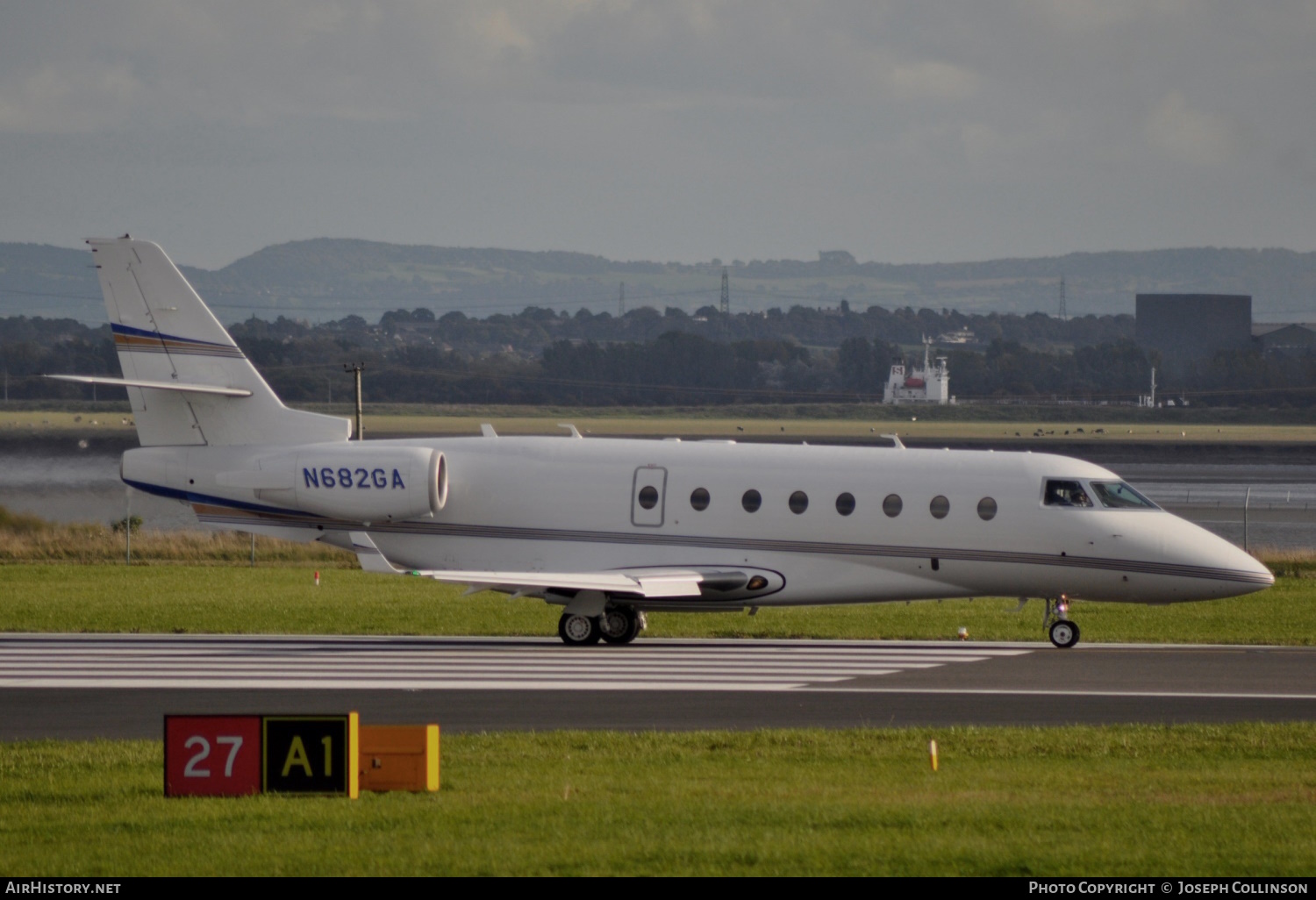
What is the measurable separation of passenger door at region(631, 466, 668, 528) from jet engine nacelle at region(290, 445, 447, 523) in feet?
10.2

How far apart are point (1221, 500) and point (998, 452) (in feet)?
153

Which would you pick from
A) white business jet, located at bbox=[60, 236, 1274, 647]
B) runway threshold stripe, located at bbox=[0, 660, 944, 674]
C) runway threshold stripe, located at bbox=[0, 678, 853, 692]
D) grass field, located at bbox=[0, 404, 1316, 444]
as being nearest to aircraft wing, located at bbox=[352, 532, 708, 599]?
white business jet, located at bbox=[60, 236, 1274, 647]

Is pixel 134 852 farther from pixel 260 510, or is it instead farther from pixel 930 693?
pixel 260 510

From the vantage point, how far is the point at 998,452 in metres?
26.8

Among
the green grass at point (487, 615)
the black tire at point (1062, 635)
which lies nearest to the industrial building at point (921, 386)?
the green grass at point (487, 615)

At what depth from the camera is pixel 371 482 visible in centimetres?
2639

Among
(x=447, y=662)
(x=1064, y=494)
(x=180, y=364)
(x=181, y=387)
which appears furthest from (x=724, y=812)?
(x=180, y=364)

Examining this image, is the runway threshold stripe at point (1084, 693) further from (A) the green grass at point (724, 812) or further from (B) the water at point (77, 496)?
(B) the water at point (77, 496)

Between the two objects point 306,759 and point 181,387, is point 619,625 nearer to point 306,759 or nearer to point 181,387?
point 181,387

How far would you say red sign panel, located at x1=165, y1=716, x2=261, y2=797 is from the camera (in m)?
12.7

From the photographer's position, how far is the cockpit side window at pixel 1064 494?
25.1 m

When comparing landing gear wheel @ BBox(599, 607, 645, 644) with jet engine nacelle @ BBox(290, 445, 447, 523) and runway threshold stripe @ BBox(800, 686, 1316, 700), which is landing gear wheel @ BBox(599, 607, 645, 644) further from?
runway threshold stripe @ BBox(800, 686, 1316, 700)

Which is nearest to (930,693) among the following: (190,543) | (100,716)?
(100,716)

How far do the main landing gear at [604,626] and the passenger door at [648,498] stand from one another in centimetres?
139
